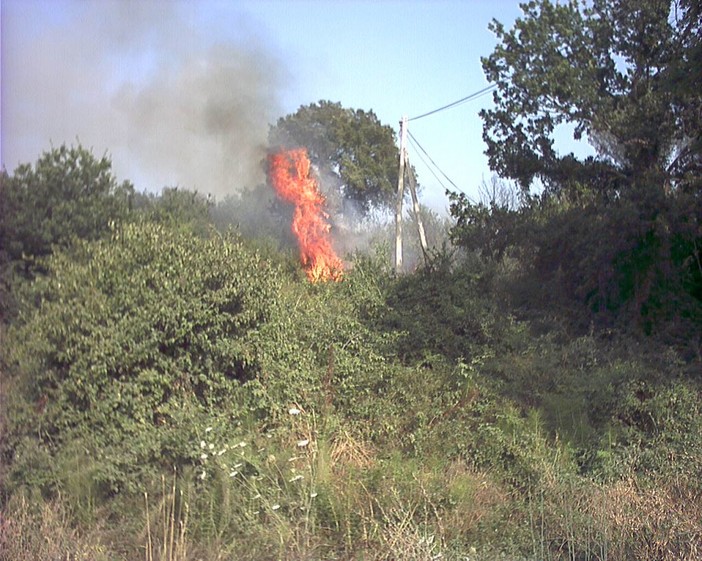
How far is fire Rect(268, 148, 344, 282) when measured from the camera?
18141 mm

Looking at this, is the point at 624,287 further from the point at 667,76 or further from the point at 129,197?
the point at 129,197

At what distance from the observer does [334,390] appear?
9.14 metres

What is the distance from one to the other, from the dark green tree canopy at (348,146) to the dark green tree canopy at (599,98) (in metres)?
5.03

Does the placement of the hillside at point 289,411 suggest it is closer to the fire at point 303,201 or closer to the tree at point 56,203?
the tree at point 56,203

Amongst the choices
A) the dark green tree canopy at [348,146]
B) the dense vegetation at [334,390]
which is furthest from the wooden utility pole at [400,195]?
the dense vegetation at [334,390]

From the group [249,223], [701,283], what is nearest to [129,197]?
[249,223]

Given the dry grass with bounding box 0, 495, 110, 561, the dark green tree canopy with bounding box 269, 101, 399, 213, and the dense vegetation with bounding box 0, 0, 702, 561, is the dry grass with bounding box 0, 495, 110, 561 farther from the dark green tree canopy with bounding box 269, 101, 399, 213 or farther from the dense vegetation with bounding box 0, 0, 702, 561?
the dark green tree canopy with bounding box 269, 101, 399, 213

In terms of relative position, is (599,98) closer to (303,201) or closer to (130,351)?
(303,201)

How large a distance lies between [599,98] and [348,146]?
30.1 feet

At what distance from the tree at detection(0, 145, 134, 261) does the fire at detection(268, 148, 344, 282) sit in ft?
24.4

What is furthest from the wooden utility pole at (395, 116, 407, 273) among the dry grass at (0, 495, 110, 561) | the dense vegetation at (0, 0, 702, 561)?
the dry grass at (0, 495, 110, 561)

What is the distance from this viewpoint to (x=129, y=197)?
34.3 feet

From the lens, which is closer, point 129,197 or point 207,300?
point 207,300

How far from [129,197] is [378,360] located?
398cm
